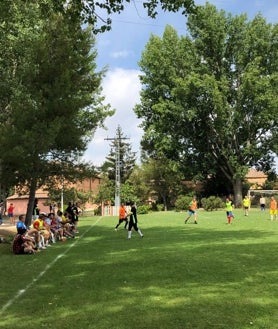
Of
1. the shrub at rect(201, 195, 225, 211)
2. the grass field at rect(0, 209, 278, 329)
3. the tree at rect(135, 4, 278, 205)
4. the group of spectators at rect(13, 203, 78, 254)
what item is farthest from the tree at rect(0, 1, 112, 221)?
the shrub at rect(201, 195, 225, 211)

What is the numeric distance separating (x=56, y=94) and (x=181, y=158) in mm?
39865

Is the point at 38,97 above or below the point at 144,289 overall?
above

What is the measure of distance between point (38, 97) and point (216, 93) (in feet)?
110

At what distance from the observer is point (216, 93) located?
176 ft

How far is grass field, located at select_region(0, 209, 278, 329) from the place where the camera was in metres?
6.77

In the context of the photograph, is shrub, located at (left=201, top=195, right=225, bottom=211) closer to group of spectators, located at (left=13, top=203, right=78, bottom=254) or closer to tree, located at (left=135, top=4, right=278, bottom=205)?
tree, located at (left=135, top=4, right=278, bottom=205)

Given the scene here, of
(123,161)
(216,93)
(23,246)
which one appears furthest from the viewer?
(123,161)

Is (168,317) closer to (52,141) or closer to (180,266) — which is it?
(180,266)

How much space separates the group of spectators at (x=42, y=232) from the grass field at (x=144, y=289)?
809 millimetres

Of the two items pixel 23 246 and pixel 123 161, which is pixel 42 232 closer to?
pixel 23 246

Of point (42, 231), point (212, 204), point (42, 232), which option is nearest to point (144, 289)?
point (42, 232)

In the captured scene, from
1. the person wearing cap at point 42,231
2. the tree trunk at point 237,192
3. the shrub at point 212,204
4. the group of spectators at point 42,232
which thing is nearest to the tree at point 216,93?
the tree trunk at point 237,192

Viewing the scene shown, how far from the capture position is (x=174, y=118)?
5953 centimetres

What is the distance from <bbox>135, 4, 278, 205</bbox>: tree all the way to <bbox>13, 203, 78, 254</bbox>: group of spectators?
111 feet
